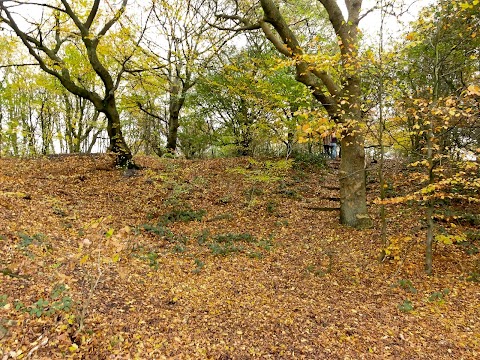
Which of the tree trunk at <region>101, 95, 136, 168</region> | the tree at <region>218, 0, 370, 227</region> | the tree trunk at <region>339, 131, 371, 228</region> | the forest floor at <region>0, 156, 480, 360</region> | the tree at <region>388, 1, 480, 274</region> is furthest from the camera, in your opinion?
the tree trunk at <region>101, 95, 136, 168</region>

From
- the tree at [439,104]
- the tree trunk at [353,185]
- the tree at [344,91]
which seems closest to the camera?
the tree at [439,104]

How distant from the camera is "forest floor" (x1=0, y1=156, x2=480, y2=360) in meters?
3.51

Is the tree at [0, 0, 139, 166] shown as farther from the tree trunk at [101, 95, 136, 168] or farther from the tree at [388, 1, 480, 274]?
the tree at [388, 1, 480, 274]

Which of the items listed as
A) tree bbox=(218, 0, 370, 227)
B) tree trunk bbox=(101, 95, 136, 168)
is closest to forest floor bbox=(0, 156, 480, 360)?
tree bbox=(218, 0, 370, 227)


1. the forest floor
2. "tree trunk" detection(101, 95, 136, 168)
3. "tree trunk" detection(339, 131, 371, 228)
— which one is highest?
"tree trunk" detection(101, 95, 136, 168)

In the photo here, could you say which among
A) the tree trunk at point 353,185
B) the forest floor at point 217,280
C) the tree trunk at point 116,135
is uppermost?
the tree trunk at point 116,135

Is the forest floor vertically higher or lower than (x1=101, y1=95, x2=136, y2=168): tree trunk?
lower

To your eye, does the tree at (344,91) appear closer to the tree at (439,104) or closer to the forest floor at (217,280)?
the forest floor at (217,280)

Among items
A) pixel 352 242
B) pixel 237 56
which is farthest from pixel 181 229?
pixel 237 56

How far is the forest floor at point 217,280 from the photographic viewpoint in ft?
11.5

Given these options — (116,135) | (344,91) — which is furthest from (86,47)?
(344,91)

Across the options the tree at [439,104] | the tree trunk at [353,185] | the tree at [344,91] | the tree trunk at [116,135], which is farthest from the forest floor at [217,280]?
the tree trunk at [116,135]

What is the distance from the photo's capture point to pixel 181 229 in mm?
7395

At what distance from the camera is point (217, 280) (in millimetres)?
5281
